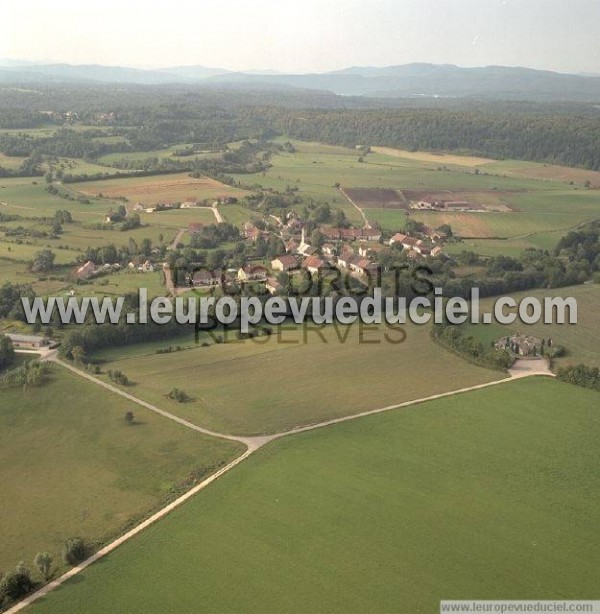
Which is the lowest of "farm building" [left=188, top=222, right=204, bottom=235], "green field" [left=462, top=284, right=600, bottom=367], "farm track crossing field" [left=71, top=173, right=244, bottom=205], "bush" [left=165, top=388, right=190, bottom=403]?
"bush" [left=165, top=388, right=190, bottom=403]

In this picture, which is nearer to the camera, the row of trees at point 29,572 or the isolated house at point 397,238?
the row of trees at point 29,572

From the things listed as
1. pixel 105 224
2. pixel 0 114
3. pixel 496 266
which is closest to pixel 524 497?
pixel 496 266

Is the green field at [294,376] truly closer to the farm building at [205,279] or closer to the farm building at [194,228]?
the farm building at [205,279]

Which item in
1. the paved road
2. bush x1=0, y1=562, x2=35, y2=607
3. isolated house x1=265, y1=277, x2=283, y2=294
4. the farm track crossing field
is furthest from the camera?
the farm track crossing field

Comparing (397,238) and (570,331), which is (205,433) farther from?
(397,238)

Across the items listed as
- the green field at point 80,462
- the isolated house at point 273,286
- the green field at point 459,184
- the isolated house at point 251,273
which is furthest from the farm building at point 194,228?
the green field at point 80,462

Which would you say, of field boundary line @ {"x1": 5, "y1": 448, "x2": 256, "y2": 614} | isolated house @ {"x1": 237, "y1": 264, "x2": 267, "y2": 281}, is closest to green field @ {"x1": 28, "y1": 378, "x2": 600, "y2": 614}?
field boundary line @ {"x1": 5, "y1": 448, "x2": 256, "y2": 614}

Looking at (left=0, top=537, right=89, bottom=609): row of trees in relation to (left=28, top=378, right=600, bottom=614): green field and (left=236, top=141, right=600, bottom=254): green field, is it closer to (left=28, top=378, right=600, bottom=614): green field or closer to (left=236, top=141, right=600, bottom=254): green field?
(left=28, top=378, right=600, bottom=614): green field
